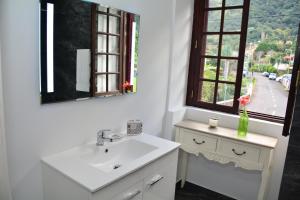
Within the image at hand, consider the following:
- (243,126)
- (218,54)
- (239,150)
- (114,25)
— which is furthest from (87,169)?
(218,54)

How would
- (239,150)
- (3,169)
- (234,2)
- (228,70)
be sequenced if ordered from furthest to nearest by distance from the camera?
(228,70) → (234,2) → (239,150) → (3,169)

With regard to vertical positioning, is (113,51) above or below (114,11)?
below

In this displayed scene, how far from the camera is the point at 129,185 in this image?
4.90 feet

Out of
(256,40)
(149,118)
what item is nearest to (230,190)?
(149,118)

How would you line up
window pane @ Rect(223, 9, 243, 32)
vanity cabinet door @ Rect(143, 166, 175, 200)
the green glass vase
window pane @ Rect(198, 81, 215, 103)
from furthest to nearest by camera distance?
window pane @ Rect(198, 81, 215, 103) → window pane @ Rect(223, 9, 243, 32) → the green glass vase → vanity cabinet door @ Rect(143, 166, 175, 200)

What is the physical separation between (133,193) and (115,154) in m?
0.45

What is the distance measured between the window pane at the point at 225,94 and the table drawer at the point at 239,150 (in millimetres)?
581

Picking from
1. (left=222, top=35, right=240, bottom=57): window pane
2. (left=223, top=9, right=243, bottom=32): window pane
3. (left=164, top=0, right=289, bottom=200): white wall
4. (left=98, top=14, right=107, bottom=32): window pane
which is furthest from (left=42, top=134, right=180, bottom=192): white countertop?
(left=223, top=9, right=243, bottom=32): window pane

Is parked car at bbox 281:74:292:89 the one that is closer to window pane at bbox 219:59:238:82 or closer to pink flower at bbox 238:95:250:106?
pink flower at bbox 238:95:250:106

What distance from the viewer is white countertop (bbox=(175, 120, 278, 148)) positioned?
2168mm

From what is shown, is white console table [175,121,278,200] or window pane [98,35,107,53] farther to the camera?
white console table [175,121,278,200]

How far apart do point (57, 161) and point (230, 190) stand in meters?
2.00

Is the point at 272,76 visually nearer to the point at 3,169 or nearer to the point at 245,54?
the point at 245,54

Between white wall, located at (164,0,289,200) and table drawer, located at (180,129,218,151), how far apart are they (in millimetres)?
164
